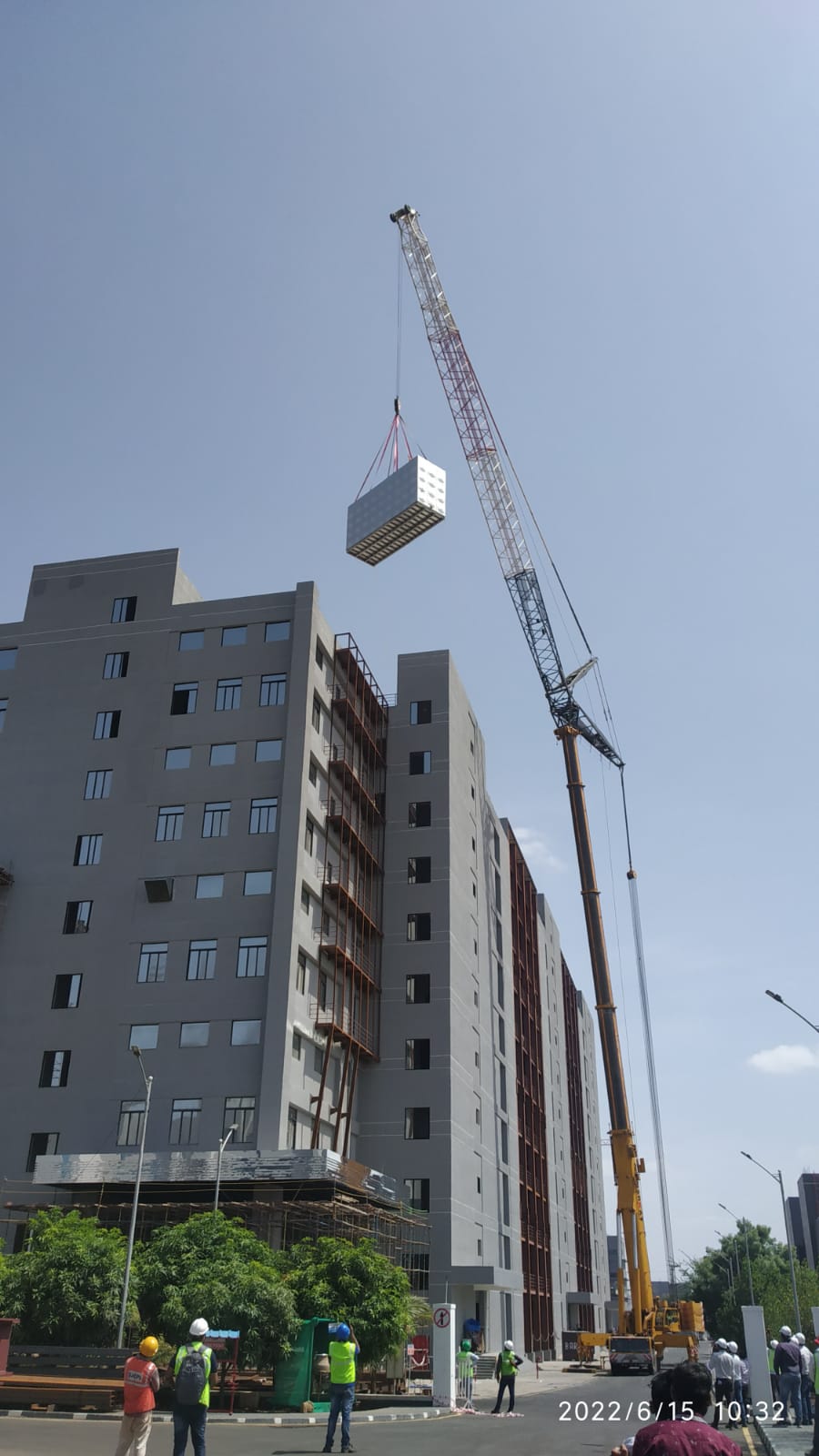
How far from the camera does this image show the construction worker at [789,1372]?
26.3m

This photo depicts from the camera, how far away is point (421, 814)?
227 feet

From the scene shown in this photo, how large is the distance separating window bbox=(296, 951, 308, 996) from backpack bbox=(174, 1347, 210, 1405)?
3669cm

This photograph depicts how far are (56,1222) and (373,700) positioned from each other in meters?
37.3

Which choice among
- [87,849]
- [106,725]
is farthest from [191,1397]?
[106,725]

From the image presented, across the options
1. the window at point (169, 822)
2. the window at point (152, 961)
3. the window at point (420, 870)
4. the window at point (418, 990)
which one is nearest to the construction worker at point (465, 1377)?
the window at point (152, 961)

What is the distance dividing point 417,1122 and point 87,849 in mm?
22753

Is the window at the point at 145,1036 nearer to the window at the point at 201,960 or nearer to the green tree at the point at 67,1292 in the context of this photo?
the window at the point at 201,960

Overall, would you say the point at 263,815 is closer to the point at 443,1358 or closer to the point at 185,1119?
the point at 185,1119

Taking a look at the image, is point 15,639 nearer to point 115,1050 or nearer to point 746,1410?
point 115,1050

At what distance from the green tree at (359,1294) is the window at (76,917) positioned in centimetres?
2305

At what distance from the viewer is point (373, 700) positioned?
7044 cm

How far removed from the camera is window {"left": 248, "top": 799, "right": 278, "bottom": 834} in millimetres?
55844

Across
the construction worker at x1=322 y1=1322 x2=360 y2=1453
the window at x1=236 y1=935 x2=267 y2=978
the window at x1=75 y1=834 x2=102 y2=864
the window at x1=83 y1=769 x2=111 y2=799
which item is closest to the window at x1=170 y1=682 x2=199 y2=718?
the window at x1=83 y1=769 x2=111 y2=799

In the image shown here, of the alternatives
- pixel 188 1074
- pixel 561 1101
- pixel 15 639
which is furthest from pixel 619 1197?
pixel 561 1101
